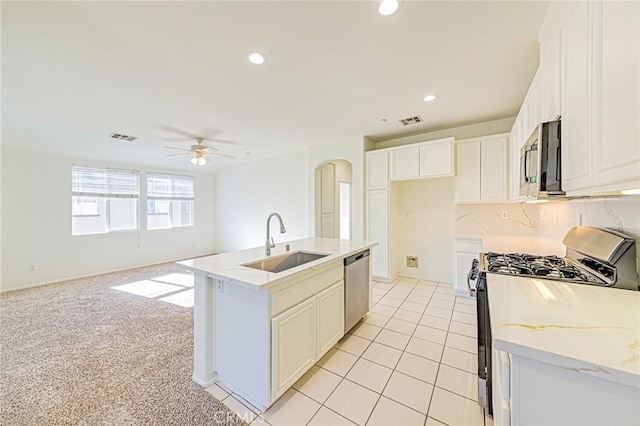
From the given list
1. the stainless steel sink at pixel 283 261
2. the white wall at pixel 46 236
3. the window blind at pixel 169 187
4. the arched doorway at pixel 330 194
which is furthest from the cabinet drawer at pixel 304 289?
the window blind at pixel 169 187

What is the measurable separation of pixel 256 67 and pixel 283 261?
185 centimetres

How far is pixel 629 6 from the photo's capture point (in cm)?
78

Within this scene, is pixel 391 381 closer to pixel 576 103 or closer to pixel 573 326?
pixel 573 326

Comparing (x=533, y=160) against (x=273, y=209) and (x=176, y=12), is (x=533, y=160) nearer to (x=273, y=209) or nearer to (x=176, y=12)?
(x=176, y=12)

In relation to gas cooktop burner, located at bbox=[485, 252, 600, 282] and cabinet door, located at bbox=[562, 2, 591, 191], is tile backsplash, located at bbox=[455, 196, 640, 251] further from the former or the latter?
cabinet door, located at bbox=[562, 2, 591, 191]

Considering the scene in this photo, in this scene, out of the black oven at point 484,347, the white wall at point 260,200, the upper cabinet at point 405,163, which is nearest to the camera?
the black oven at point 484,347

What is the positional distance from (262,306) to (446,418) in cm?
140

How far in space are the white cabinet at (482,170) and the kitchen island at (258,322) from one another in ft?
8.37

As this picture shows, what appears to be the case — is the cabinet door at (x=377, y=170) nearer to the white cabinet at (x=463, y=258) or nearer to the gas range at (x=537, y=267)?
the white cabinet at (x=463, y=258)

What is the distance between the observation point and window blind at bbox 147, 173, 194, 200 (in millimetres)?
6043

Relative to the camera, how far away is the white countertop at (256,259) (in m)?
1.57

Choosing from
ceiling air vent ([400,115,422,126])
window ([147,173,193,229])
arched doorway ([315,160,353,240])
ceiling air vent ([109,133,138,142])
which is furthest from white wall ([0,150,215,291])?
ceiling air vent ([400,115,422,126])

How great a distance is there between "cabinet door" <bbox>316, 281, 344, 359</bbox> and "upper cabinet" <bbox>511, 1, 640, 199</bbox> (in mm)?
1739

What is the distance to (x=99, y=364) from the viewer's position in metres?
2.15
